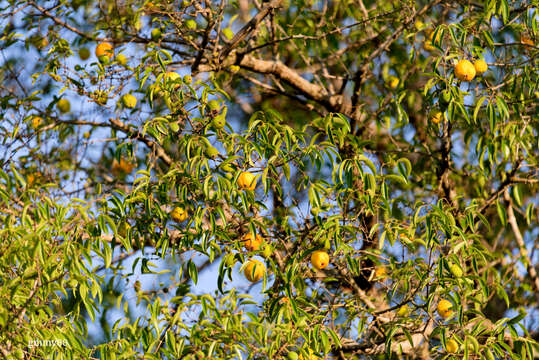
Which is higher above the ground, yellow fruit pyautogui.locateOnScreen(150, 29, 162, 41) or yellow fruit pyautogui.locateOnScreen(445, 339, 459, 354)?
yellow fruit pyautogui.locateOnScreen(150, 29, 162, 41)

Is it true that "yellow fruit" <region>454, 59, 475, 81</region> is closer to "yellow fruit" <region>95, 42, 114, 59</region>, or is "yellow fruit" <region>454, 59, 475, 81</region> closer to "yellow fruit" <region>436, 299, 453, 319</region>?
"yellow fruit" <region>436, 299, 453, 319</region>

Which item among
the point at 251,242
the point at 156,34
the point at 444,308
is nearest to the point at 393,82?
the point at 156,34

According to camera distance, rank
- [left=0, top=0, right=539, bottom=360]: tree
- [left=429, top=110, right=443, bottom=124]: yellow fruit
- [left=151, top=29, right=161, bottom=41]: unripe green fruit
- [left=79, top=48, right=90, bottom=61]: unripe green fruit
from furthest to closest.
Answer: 1. [left=79, top=48, right=90, bottom=61]: unripe green fruit
2. [left=151, top=29, right=161, bottom=41]: unripe green fruit
3. [left=429, top=110, right=443, bottom=124]: yellow fruit
4. [left=0, top=0, right=539, bottom=360]: tree

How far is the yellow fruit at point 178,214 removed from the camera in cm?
231

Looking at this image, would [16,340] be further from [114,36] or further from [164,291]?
[114,36]

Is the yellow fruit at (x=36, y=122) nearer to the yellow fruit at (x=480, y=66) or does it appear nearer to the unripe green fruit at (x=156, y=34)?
the unripe green fruit at (x=156, y=34)

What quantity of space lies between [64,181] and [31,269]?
169 centimetres

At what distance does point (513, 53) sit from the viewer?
3316 mm

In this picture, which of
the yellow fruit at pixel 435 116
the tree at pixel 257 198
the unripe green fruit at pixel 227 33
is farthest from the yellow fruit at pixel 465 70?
the unripe green fruit at pixel 227 33

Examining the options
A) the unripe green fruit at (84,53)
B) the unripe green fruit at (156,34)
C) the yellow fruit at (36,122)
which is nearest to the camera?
the unripe green fruit at (156,34)

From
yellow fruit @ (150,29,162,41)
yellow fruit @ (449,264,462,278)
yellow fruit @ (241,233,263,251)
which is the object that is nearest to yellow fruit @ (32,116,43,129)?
yellow fruit @ (150,29,162,41)

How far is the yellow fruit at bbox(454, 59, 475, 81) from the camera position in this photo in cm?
244

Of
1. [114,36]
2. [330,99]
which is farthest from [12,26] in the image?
[330,99]

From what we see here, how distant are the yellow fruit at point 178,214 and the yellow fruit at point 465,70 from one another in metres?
1.15
